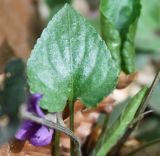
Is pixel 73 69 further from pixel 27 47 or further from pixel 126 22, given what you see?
pixel 27 47

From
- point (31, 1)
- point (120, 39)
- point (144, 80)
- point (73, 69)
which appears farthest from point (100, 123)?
point (31, 1)

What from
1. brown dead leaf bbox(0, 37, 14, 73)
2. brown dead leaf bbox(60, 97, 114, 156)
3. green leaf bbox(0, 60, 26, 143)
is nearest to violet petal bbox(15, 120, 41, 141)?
green leaf bbox(0, 60, 26, 143)

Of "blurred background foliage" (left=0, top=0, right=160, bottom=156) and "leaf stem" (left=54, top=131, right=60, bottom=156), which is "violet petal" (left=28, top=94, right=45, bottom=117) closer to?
"leaf stem" (left=54, top=131, right=60, bottom=156)

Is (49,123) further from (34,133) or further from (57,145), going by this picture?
(57,145)

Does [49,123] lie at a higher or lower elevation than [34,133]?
higher

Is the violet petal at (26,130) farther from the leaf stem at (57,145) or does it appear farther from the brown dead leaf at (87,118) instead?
the brown dead leaf at (87,118)

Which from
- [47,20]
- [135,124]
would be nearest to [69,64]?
[135,124]
